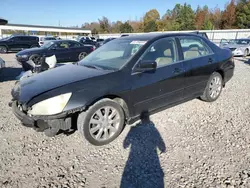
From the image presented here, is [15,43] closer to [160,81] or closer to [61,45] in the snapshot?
[61,45]

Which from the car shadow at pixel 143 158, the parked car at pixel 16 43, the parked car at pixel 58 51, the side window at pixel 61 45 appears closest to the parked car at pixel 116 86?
the car shadow at pixel 143 158

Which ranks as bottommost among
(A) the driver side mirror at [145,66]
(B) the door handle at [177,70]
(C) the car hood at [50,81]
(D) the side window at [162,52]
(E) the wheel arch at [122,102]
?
(E) the wheel arch at [122,102]

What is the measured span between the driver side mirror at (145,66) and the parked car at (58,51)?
8.31m

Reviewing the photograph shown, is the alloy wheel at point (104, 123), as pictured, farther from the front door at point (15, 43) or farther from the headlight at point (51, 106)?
the front door at point (15, 43)

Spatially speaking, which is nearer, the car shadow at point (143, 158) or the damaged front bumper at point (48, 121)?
the car shadow at point (143, 158)

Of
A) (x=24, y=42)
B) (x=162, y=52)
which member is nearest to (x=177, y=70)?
(x=162, y=52)

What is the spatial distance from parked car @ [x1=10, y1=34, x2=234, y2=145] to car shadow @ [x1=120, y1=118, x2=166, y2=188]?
0.87 ft

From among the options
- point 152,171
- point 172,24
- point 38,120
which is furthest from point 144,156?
point 172,24

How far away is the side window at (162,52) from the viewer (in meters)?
3.51

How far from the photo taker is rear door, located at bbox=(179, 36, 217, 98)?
13.0ft

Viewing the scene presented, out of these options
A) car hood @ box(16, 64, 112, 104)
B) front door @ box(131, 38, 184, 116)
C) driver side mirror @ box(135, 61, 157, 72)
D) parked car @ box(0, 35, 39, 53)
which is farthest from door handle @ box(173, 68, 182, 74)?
parked car @ box(0, 35, 39, 53)

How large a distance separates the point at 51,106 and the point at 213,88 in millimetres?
3574

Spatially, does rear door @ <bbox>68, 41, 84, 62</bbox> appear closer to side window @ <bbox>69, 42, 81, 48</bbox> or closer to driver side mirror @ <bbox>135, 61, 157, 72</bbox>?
side window @ <bbox>69, 42, 81, 48</bbox>

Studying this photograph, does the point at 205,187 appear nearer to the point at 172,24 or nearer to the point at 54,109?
the point at 54,109
